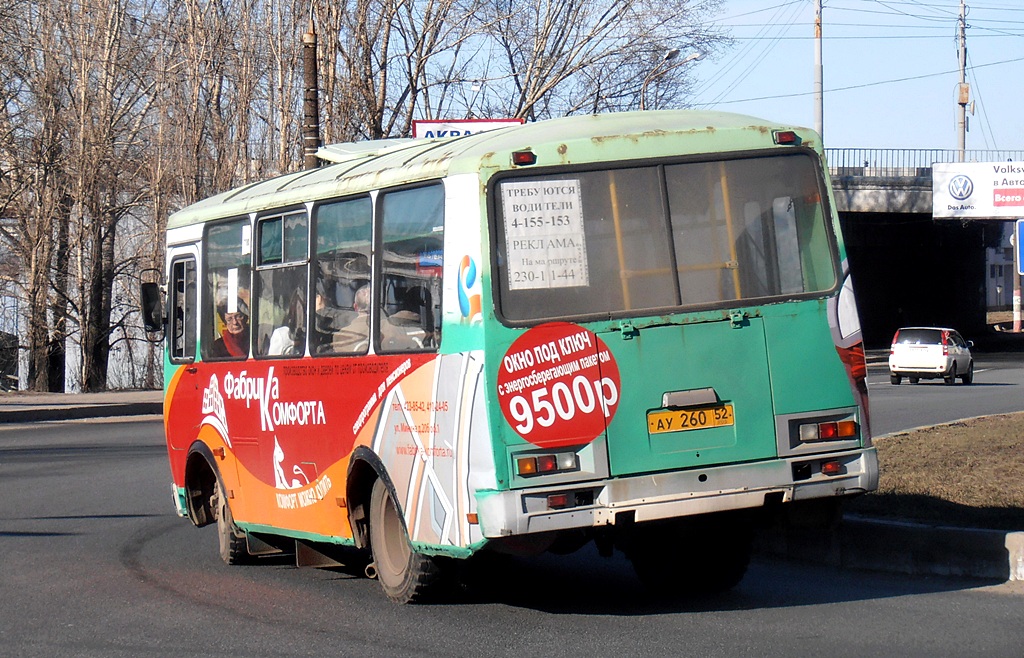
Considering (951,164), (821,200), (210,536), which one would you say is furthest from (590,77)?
(821,200)

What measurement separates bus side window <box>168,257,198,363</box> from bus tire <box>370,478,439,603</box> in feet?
10.7

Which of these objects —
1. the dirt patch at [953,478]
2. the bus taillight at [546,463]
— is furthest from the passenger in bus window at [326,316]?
the dirt patch at [953,478]

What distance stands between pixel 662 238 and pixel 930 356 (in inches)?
1206

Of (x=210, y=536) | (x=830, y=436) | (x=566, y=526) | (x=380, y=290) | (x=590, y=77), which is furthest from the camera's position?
(x=590, y=77)

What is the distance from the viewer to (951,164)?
55750 mm

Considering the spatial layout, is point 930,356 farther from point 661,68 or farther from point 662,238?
point 662,238

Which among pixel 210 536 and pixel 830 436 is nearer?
pixel 830 436

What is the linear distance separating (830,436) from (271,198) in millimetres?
4075

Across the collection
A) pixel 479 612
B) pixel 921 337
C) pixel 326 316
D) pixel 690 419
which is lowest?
pixel 479 612

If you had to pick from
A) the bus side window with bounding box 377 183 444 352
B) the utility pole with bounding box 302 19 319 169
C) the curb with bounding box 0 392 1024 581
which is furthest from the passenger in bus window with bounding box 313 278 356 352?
the utility pole with bounding box 302 19 319 169

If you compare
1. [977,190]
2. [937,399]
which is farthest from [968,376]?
[977,190]

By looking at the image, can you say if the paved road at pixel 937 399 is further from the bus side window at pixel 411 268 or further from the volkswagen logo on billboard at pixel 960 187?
the volkswagen logo on billboard at pixel 960 187

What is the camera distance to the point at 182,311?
1086cm

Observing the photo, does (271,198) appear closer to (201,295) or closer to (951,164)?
(201,295)
